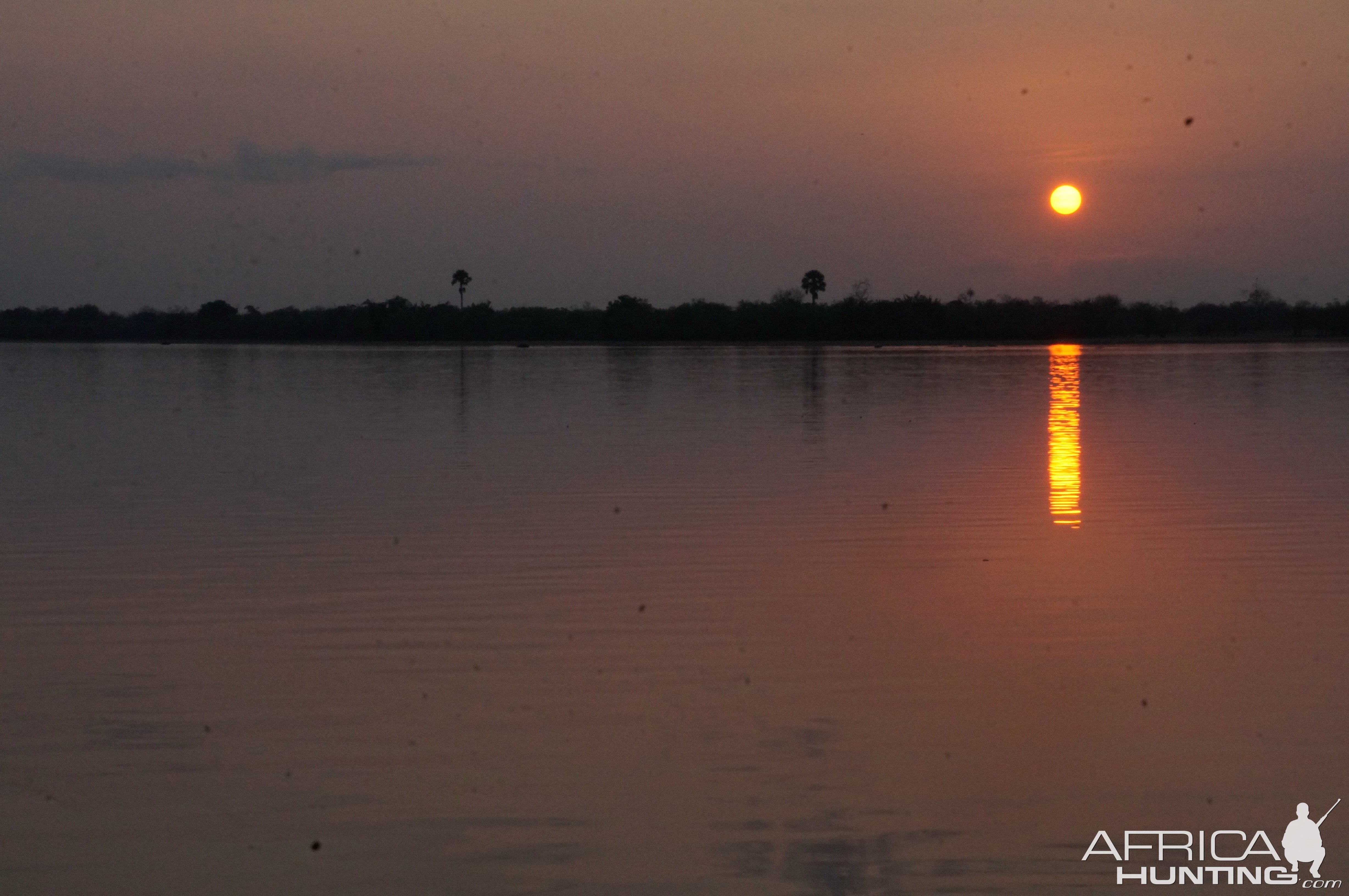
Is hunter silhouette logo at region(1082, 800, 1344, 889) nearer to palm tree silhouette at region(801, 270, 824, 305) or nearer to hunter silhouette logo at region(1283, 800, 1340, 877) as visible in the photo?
hunter silhouette logo at region(1283, 800, 1340, 877)

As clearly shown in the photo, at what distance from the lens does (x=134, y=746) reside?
8094 mm

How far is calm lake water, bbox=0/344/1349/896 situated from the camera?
675cm

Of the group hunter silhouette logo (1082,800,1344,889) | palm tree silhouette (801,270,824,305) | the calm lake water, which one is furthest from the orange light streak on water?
palm tree silhouette (801,270,824,305)

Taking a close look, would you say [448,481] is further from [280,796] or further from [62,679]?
[280,796]

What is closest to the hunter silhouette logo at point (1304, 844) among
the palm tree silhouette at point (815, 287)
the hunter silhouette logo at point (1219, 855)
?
the hunter silhouette logo at point (1219, 855)

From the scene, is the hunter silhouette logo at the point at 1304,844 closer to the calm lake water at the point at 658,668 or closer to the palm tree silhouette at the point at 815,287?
the calm lake water at the point at 658,668

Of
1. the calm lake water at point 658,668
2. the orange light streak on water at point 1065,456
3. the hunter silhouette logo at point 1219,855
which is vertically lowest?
the hunter silhouette logo at point 1219,855

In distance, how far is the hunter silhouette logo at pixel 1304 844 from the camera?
6.45 meters

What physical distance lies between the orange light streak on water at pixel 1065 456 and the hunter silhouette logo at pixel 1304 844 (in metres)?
8.99

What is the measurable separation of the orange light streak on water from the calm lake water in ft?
0.52

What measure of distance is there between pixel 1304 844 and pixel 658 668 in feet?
13.3

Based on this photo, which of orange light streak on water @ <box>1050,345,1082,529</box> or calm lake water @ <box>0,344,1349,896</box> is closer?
calm lake water @ <box>0,344,1349,896</box>

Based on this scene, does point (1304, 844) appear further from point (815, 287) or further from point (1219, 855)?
point (815, 287)

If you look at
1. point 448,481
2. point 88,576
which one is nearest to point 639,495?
point 448,481
